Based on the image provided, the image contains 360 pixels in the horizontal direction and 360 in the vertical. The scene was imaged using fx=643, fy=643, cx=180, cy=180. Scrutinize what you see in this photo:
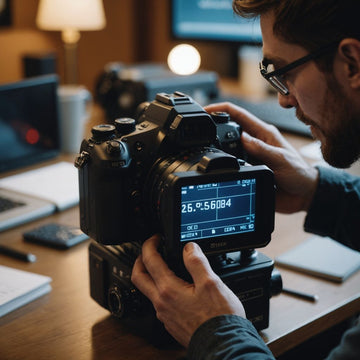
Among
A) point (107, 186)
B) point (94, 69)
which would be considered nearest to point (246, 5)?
point (107, 186)

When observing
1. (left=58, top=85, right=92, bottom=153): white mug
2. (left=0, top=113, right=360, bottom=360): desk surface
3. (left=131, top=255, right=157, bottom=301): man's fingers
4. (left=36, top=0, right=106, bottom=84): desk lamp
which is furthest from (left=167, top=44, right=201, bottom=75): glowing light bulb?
(left=131, top=255, right=157, bottom=301): man's fingers

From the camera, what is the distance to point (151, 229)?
38.4 inches

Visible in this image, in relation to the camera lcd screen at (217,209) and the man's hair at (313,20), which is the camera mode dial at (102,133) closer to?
the camera lcd screen at (217,209)

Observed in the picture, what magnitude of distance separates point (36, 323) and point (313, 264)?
513mm

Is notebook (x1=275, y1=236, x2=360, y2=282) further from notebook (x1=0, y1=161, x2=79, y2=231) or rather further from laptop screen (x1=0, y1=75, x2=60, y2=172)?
laptop screen (x1=0, y1=75, x2=60, y2=172)

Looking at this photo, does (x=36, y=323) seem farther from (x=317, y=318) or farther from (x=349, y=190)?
(x=349, y=190)

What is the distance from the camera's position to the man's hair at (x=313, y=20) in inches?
35.6

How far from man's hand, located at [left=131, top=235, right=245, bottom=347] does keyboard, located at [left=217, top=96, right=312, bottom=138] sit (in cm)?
105

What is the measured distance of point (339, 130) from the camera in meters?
1.00

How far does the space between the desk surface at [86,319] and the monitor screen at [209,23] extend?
122cm

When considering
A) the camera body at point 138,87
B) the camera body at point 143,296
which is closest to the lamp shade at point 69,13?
the camera body at point 138,87

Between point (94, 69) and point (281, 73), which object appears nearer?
point (281, 73)

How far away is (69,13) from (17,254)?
1.71 m

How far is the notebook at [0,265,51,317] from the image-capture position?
103 centimetres
